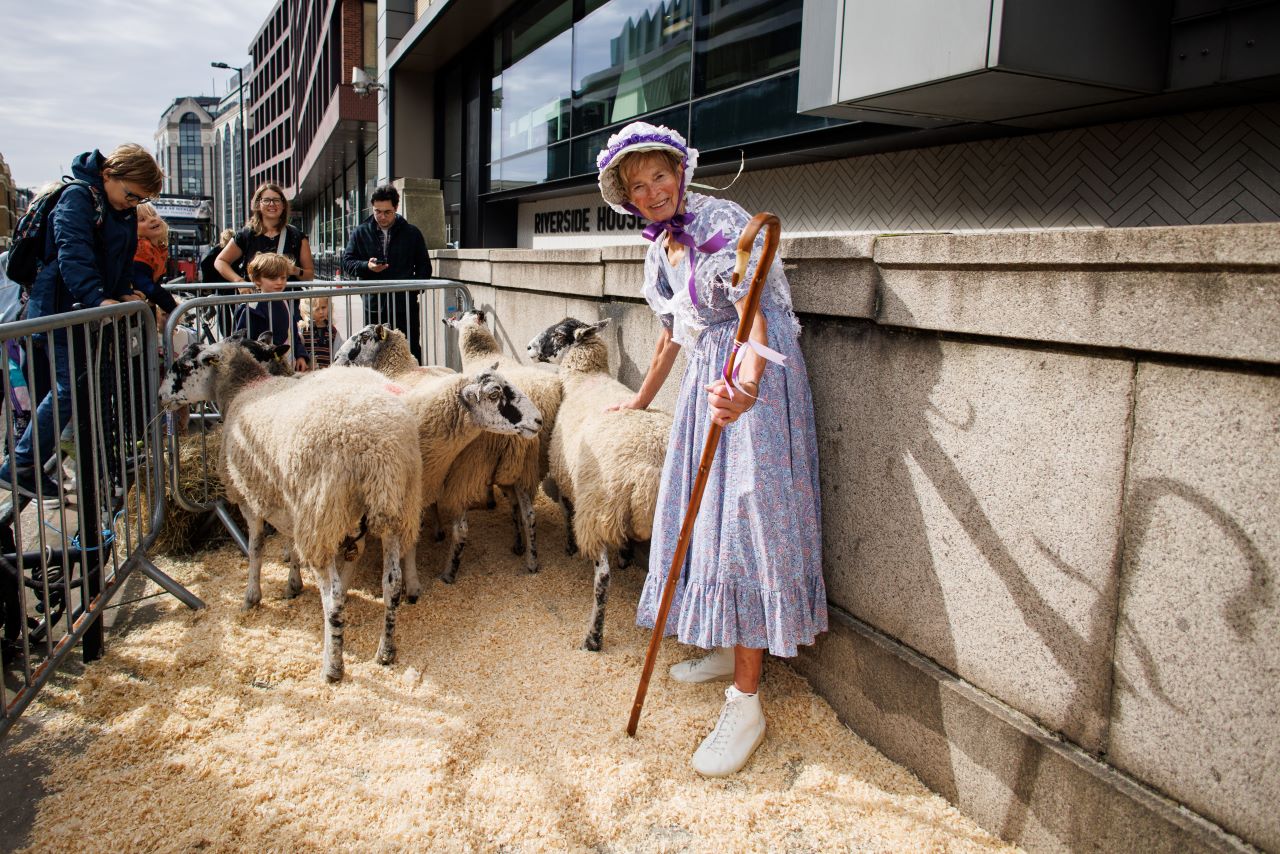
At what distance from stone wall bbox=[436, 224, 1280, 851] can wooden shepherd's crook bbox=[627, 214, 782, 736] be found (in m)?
0.48

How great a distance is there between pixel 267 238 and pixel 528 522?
3585mm

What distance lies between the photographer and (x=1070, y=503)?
2.13 m

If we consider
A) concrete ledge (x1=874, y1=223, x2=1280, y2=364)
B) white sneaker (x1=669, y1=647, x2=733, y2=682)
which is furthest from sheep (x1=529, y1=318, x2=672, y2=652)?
concrete ledge (x1=874, y1=223, x2=1280, y2=364)

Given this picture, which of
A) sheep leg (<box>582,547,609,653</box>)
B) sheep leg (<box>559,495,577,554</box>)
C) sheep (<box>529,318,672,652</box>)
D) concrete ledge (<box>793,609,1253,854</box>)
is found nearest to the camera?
concrete ledge (<box>793,609,1253,854</box>)

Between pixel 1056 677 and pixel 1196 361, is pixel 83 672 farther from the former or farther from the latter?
pixel 1196 361

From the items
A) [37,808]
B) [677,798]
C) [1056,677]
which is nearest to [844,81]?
[1056,677]

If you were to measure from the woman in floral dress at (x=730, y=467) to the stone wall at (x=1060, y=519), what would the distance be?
0.22 m

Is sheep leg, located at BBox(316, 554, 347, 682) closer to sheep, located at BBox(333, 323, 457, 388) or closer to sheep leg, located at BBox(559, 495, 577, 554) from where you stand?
sheep leg, located at BBox(559, 495, 577, 554)

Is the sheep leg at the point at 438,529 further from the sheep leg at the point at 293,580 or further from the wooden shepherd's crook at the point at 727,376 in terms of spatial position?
the wooden shepherd's crook at the point at 727,376

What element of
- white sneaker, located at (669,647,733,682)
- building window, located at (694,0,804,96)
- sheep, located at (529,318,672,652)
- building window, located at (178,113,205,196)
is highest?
building window, located at (178,113,205,196)

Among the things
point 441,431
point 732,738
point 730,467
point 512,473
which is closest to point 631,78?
point 512,473

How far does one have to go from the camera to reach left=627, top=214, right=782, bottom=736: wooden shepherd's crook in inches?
94.3

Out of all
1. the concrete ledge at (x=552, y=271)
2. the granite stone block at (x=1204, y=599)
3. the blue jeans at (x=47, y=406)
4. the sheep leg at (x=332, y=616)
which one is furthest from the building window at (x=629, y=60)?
the granite stone block at (x=1204, y=599)

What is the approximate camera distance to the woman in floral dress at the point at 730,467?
271 centimetres
